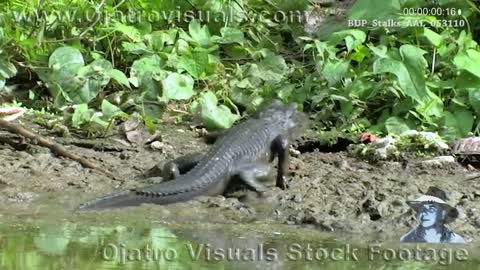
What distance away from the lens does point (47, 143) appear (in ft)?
21.6

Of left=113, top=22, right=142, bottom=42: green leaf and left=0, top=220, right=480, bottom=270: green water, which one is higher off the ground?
left=113, top=22, right=142, bottom=42: green leaf

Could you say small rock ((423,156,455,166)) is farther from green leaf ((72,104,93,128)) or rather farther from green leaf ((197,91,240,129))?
green leaf ((72,104,93,128))

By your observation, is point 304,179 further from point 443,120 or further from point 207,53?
point 207,53

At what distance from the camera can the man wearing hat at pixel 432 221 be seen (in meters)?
5.02

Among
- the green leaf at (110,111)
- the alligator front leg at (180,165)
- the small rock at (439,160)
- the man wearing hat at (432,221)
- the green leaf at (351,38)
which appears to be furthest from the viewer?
the green leaf at (351,38)

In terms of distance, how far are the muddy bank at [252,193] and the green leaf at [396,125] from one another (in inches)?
20.0

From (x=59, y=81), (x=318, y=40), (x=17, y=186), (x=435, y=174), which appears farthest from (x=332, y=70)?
(x=17, y=186)

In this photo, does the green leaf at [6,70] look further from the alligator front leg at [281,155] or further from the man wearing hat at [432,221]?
the man wearing hat at [432,221]

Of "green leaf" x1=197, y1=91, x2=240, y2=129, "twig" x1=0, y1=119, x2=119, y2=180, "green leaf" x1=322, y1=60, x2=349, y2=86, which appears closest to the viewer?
"twig" x1=0, y1=119, x2=119, y2=180

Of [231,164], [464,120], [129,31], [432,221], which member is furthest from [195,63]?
[432,221]

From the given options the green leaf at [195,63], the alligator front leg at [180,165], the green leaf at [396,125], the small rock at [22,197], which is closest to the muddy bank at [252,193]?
the small rock at [22,197]

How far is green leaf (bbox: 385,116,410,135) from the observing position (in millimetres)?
7203

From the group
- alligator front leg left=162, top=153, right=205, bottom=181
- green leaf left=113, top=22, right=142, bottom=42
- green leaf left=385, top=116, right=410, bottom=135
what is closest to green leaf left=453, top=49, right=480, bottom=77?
green leaf left=385, top=116, right=410, bottom=135

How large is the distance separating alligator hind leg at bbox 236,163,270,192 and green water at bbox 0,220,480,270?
0.86 m
